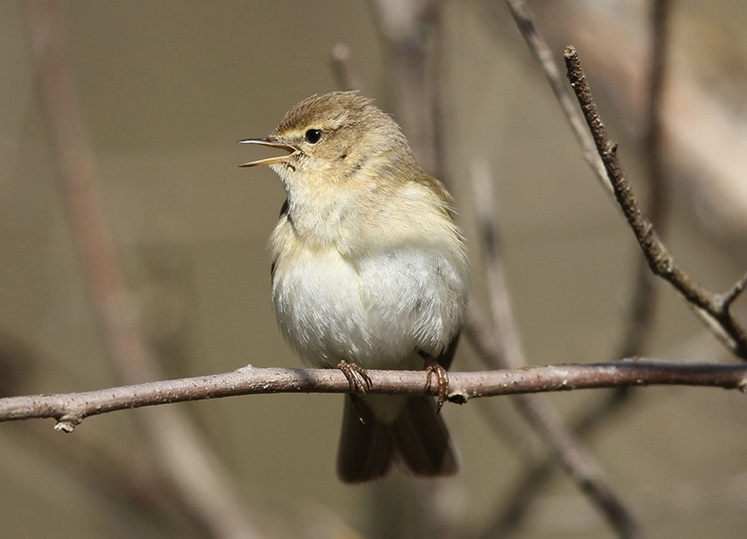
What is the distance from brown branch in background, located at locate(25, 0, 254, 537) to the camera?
4328 millimetres

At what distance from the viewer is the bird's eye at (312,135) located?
387 centimetres

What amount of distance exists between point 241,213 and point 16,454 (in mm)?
1763

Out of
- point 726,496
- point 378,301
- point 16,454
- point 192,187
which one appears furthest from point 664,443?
point 16,454

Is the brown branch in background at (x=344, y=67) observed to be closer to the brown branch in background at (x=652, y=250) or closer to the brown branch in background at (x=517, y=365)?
the brown branch in background at (x=517, y=365)

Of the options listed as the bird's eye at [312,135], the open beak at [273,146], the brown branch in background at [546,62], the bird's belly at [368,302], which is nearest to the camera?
the brown branch in background at [546,62]

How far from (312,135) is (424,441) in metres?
1.29

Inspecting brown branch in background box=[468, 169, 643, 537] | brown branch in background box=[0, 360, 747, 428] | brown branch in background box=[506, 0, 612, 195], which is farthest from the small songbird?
brown branch in background box=[506, 0, 612, 195]

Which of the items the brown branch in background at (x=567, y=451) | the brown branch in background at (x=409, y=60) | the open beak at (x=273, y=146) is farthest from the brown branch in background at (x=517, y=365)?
the open beak at (x=273, y=146)

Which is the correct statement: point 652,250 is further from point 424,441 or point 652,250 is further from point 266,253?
point 266,253

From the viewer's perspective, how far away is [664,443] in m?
4.99

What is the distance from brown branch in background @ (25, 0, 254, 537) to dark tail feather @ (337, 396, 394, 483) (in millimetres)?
1031

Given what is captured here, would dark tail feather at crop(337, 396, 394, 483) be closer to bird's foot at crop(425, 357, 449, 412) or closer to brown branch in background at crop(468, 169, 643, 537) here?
brown branch in background at crop(468, 169, 643, 537)

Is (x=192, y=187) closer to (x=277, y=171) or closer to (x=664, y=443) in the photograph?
(x=277, y=171)

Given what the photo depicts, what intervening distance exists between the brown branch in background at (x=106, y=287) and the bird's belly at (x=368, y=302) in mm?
1265
